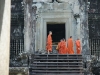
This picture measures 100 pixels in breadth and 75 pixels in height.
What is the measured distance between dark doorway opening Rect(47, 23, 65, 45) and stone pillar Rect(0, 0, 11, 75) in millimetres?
12938

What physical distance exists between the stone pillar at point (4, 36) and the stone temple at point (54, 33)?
14.9 ft

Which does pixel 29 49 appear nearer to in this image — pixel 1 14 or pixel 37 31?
pixel 37 31

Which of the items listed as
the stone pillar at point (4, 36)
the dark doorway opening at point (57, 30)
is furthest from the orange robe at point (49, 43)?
the stone pillar at point (4, 36)

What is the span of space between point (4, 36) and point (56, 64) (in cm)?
810

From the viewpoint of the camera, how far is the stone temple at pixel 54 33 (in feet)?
59.8

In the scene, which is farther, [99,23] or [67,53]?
[99,23]

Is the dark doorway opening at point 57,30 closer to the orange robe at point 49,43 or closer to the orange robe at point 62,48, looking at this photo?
the orange robe at point 62,48

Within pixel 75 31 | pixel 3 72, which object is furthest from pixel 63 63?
pixel 3 72

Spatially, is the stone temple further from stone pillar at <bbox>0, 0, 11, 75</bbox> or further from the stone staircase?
stone pillar at <bbox>0, 0, 11, 75</bbox>

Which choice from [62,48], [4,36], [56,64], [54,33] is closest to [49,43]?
[62,48]

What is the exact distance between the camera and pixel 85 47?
19.0 m

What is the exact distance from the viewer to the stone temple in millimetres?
18219

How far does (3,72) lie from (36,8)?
1165 centimetres

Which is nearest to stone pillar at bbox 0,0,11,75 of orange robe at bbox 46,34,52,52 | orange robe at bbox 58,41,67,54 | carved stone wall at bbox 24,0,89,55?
orange robe at bbox 46,34,52,52
